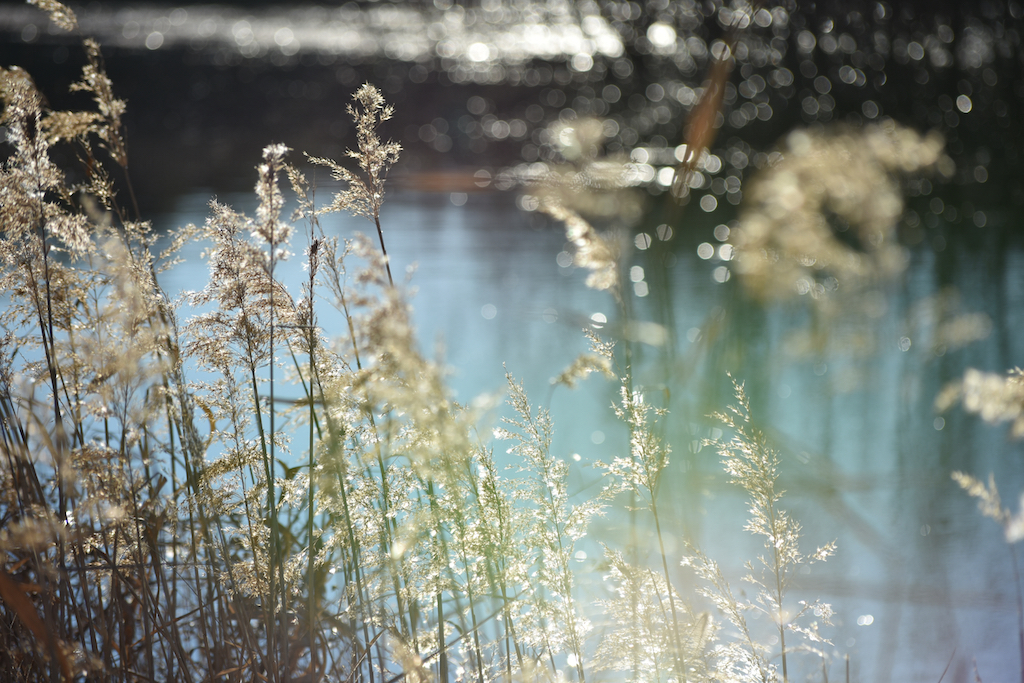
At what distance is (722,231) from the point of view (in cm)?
824

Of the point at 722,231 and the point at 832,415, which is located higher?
the point at 722,231

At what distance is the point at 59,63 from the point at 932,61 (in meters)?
15.1

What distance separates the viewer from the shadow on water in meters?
1.80

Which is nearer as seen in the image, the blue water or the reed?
the reed

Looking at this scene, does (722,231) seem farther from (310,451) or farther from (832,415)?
(310,451)

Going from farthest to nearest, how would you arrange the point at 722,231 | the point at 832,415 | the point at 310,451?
the point at 722,231 → the point at 832,415 → the point at 310,451

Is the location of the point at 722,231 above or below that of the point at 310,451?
above

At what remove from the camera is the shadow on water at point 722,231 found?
1.80 m

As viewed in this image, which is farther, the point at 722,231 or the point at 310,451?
the point at 722,231

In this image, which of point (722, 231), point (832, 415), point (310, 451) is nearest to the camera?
point (310, 451)

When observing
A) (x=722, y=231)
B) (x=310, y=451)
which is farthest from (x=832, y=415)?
(x=722, y=231)

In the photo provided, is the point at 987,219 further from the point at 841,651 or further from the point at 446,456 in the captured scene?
the point at 446,456

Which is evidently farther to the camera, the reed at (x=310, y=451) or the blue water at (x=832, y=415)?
the blue water at (x=832, y=415)

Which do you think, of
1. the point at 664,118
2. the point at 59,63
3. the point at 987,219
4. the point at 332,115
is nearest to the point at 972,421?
the point at 987,219
